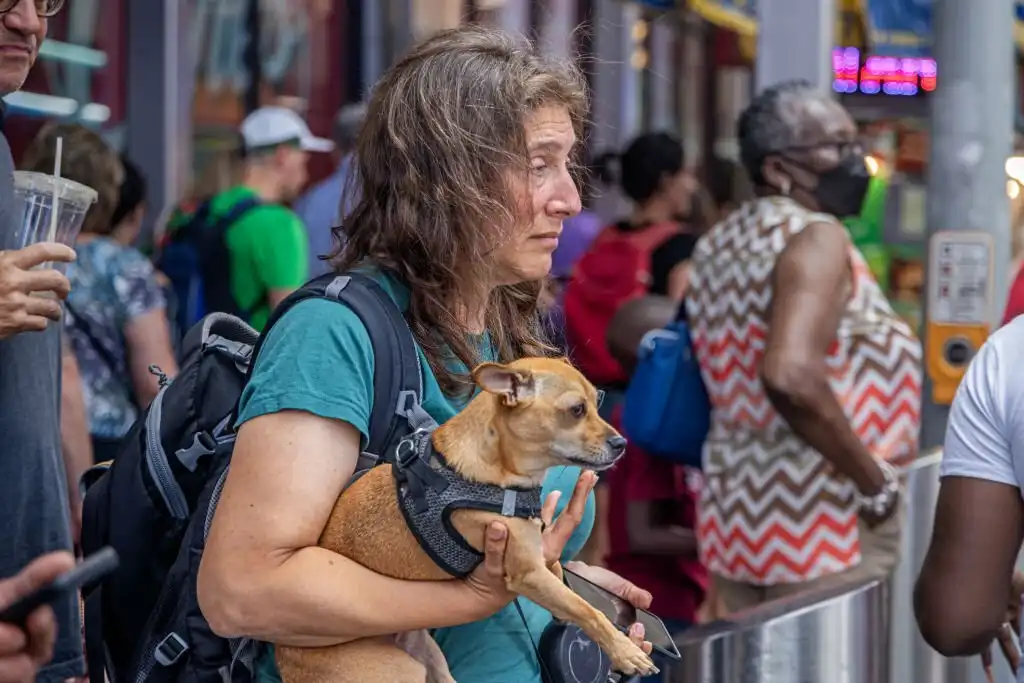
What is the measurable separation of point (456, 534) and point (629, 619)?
2.27ft

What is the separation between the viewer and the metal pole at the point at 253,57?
1262 cm

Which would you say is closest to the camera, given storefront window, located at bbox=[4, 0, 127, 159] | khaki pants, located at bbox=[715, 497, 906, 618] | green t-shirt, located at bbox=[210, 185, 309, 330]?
khaki pants, located at bbox=[715, 497, 906, 618]

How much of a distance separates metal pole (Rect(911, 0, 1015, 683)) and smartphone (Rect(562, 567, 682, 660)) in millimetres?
2913

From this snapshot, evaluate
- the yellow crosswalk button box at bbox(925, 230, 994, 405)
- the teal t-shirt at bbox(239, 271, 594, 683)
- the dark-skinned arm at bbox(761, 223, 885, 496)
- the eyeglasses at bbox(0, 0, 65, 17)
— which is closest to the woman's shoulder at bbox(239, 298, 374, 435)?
the teal t-shirt at bbox(239, 271, 594, 683)

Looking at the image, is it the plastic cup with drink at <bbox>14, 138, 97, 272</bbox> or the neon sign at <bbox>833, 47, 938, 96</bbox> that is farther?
the neon sign at <bbox>833, 47, 938, 96</bbox>

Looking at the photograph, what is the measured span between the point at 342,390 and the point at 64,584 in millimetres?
447

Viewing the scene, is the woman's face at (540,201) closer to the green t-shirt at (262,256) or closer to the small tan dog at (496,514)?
the small tan dog at (496,514)

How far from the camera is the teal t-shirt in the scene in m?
2.21

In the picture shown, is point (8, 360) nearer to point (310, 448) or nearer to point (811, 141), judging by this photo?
point (310, 448)

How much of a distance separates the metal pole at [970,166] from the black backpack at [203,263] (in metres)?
2.89

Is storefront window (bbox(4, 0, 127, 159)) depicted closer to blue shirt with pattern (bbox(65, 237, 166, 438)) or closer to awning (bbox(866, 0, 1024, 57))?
blue shirt with pattern (bbox(65, 237, 166, 438))

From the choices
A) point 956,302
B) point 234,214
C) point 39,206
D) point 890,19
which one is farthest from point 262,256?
point 890,19

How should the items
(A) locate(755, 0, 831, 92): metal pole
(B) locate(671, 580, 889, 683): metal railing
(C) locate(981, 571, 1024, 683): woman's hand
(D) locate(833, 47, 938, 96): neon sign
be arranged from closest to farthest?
1. (C) locate(981, 571, 1024, 683): woman's hand
2. (B) locate(671, 580, 889, 683): metal railing
3. (A) locate(755, 0, 831, 92): metal pole
4. (D) locate(833, 47, 938, 96): neon sign

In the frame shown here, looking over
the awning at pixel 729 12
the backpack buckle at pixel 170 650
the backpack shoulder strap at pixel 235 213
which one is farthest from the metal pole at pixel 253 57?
the backpack buckle at pixel 170 650
